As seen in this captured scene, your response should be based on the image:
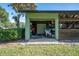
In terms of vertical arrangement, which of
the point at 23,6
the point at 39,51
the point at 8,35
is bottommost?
the point at 39,51

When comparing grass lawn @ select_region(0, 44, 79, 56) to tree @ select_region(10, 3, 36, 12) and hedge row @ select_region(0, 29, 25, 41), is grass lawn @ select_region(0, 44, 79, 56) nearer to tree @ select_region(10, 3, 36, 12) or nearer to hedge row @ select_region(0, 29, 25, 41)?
hedge row @ select_region(0, 29, 25, 41)

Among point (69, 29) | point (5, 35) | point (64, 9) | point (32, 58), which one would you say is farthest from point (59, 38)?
point (32, 58)

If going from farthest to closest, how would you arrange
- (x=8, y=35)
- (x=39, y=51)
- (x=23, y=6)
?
(x=23, y=6)
(x=8, y=35)
(x=39, y=51)

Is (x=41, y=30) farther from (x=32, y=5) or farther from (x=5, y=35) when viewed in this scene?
(x=5, y=35)

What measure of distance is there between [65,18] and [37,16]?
119 inches

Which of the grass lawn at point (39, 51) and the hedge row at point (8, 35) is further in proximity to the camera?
the hedge row at point (8, 35)

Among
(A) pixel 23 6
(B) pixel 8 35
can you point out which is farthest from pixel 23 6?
(B) pixel 8 35

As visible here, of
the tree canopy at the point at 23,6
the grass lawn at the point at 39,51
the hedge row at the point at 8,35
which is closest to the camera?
the grass lawn at the point at 39,51

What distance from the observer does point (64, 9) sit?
21.3 m

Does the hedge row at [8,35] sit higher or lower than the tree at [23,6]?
lower

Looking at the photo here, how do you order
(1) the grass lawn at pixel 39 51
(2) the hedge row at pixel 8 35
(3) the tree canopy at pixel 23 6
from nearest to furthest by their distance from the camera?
(1) the grass lawn at pixel 39 51
(2) the hedge row at pixel 8 35
(3) the tree canopy at pixel 23 6

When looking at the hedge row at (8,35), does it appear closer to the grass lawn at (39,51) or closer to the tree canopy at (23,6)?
the grass lawn at (39,51)

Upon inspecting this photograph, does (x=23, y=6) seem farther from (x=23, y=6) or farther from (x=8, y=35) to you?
(x=8, y=35)

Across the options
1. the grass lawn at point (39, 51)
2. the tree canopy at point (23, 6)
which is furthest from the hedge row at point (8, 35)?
the tree canopy at point (23, 6)
